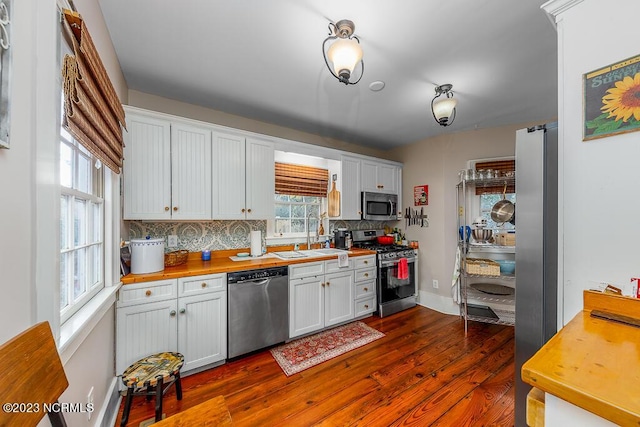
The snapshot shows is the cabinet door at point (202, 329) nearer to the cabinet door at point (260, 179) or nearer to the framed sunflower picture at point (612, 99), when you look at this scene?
the cabinet door at point (260, 179)

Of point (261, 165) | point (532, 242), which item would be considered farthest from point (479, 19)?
point (261, 165)

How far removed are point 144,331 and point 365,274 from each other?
7.96 ft

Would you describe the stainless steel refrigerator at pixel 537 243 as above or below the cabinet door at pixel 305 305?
above

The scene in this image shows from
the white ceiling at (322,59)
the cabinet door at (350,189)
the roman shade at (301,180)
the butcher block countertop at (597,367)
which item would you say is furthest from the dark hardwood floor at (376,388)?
the white ceiling at (322,59)

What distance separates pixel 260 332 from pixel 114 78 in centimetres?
247

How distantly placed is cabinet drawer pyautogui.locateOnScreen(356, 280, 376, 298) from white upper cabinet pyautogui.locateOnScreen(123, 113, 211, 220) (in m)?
2.05

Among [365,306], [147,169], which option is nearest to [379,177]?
[365,306]

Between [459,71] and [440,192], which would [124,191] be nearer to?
[459,71]

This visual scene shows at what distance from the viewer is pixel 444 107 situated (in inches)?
86.5

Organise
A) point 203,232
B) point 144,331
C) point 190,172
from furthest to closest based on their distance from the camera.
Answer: point 203,232 < point 190,172 < point 144,331

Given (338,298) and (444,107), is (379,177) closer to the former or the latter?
(444,107)

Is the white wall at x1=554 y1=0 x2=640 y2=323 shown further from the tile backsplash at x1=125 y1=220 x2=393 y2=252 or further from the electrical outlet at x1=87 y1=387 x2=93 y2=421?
the tile backsplash at x1=125 y1=220 x2=393 y2=252

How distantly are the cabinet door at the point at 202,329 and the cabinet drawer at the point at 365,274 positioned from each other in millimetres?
1693

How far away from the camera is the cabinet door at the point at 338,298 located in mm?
2947
